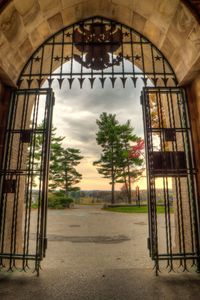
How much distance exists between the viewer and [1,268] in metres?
3.74

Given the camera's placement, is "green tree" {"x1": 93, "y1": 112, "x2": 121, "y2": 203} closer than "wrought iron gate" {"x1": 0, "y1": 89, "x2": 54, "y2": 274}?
No

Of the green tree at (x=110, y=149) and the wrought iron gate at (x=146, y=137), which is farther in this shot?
the green tree at (x=110, y=149)

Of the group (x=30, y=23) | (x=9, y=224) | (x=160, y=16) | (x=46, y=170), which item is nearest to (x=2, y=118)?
(x=46, y=170)

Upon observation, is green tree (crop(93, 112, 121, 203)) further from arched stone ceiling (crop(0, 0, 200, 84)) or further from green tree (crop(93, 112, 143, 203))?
arched stone ceiling (crop(0, 0, 200, 84))

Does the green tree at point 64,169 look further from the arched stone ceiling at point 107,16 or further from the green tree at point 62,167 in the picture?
the arched stone ceiling at point 107,16

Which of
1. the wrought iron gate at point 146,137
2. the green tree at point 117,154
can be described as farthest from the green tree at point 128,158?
the wrought iron gate at point 146,137

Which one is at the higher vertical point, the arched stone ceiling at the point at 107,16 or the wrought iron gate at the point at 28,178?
the arched stone ceiling at the point at 107,16

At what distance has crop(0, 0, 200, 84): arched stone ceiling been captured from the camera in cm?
344

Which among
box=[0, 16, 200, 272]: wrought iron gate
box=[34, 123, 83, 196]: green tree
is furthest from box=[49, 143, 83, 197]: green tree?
box=[0, 16, 200, 272]: wrought iron gate

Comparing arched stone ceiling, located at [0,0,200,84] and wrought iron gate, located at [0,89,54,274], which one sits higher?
arched stone ceiling, located at [0,0,200,84]

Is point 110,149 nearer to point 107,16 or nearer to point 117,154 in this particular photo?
point 117,154

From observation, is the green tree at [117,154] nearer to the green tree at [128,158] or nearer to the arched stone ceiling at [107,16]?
the green tree at [128,158]

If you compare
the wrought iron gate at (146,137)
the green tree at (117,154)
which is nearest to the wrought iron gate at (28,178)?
the wrought iron gate at (146,137)

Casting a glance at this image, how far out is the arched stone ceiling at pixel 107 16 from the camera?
344cm
